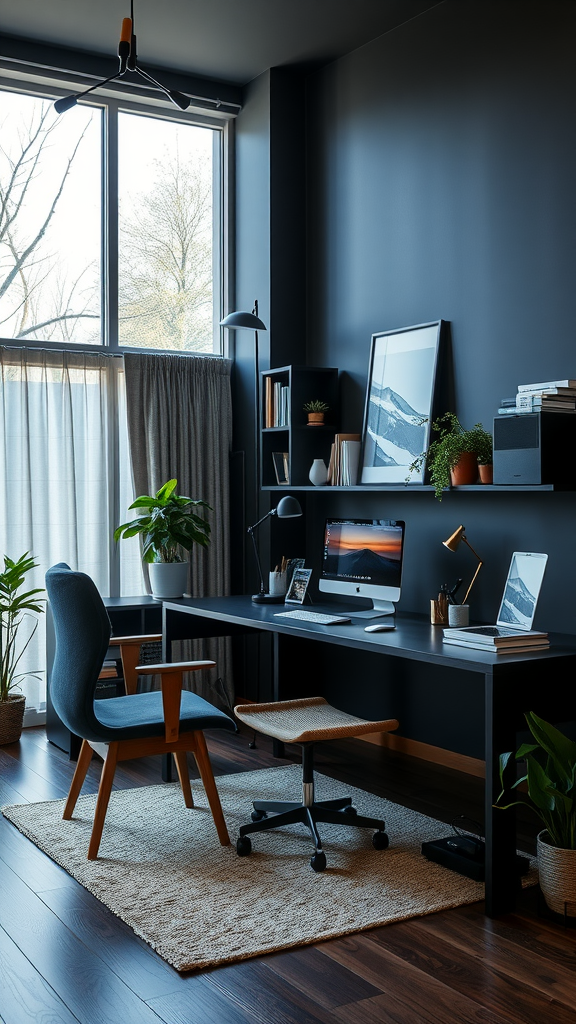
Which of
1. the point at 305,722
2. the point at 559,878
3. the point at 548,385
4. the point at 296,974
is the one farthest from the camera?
the point at 548,385

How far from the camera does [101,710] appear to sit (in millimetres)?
3438

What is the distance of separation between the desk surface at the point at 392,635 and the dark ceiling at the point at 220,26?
271 centimetres

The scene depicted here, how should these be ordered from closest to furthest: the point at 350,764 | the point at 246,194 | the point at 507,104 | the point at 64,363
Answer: the point at 507,104, the point at 350,764, the point at 64,363, the point at 246,194

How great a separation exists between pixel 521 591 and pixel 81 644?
60.3 inches

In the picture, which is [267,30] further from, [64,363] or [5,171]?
[64,363]

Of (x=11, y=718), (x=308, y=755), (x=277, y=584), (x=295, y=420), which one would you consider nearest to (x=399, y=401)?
(x=295, y=420)

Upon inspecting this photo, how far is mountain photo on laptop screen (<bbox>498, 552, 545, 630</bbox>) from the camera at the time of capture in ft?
11.1

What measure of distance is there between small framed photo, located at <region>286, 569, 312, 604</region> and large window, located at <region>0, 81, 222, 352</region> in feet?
5.73

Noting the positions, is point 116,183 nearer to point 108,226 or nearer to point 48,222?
point 108,226

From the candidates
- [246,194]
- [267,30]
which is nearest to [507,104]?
[267,30]

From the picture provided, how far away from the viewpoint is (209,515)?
5.41 metres

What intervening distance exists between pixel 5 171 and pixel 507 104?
256 centimetres

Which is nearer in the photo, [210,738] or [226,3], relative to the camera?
[226,3]

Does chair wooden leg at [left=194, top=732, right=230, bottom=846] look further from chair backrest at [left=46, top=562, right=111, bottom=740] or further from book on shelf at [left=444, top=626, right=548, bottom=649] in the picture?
book on shelf at [left=444, top=626, right=548, bottom=649]
